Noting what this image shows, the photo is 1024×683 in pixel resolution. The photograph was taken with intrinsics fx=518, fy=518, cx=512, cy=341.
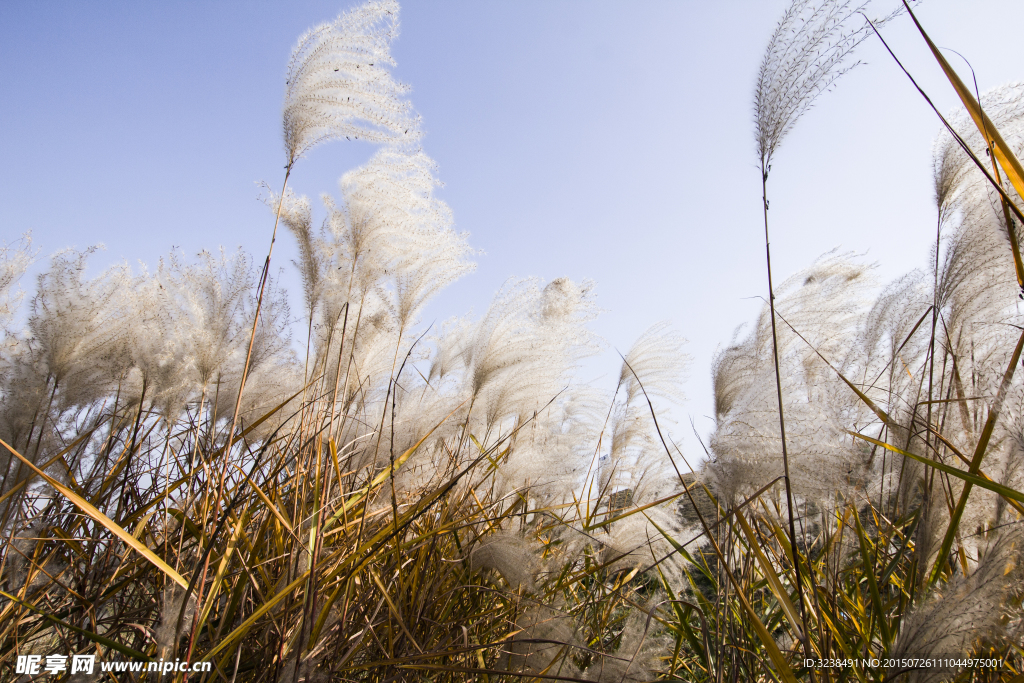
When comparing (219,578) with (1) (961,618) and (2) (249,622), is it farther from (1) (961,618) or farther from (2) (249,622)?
(1) (961,618)

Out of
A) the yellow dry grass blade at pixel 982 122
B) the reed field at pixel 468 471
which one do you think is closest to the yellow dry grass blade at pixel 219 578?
the reed field at pixel 468 471

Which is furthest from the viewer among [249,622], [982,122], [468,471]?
[468,471]

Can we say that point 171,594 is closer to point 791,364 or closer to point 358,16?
point 358,16

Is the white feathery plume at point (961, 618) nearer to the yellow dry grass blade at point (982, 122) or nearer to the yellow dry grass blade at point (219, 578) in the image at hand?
the yellow dry grass blade at point (982, 122)

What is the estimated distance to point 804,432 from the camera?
120 cm

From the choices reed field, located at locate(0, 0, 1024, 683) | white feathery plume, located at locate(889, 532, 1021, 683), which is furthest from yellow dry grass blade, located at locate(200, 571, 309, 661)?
white feathery plume, located at locate(889, 532, 1021, 683)

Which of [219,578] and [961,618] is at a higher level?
[219,578]

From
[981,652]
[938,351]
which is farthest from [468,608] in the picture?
[938,351]

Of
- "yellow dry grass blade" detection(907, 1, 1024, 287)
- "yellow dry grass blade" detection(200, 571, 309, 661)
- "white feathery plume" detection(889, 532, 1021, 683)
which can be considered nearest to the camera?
"yellow dry grass blade" detection(907, 1, 1024, 287)

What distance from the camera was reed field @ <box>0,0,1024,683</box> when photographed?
1.11 metres

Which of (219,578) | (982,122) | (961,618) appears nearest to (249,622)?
(219,578)

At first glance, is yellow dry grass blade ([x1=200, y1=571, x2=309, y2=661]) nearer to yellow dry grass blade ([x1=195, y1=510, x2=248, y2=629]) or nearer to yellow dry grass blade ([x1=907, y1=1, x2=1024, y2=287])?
yellow dry grass blade ([x1=195, y1=510, x2=248, y2=629])

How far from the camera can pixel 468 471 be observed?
1674 millimetres

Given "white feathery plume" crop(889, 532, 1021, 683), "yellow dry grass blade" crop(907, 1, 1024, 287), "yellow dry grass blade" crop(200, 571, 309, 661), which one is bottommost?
"white feathery plume" crop(889, 532, 1021, 683)
